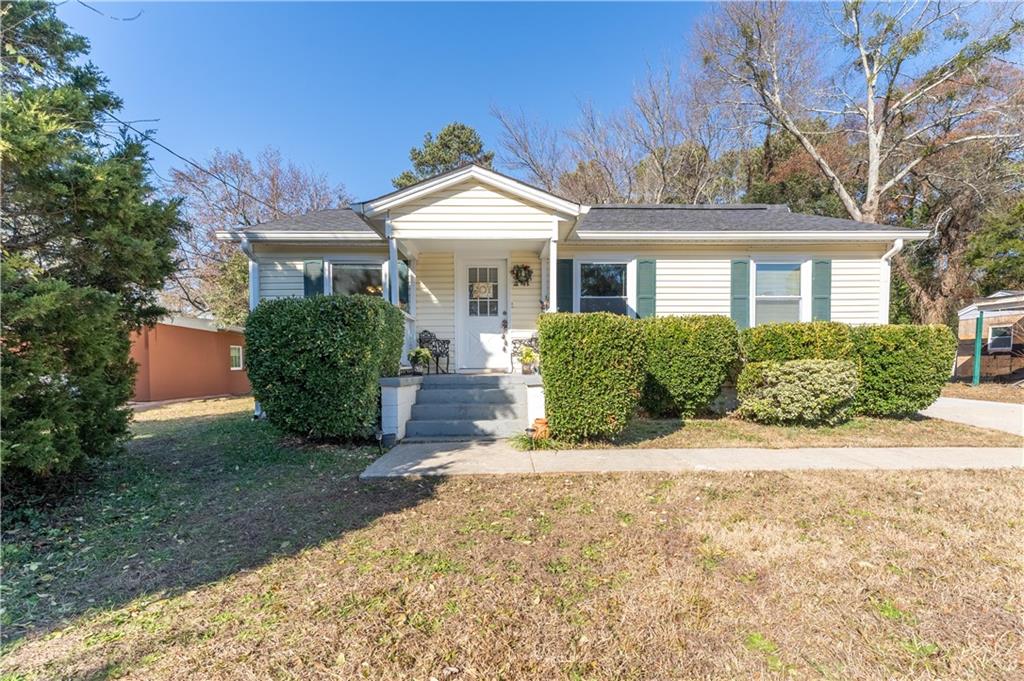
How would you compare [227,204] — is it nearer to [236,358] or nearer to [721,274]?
[236,358]

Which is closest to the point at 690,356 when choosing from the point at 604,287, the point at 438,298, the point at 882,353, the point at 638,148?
the point at 604,287

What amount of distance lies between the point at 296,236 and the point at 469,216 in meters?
3.43

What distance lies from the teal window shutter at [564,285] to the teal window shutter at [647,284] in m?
1.35

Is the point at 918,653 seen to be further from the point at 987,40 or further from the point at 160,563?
the point at 987,40

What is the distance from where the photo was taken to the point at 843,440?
570cm

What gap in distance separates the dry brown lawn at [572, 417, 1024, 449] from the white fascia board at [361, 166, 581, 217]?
11.9 feet

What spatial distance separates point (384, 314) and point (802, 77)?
17508 mm

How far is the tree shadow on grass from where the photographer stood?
2.41 m

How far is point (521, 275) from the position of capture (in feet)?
28.3

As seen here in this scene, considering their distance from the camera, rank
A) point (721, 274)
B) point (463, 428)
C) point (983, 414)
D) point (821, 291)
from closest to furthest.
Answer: point (463, 428)
point (983, 414)
point (821, 291)
point (721, 274)

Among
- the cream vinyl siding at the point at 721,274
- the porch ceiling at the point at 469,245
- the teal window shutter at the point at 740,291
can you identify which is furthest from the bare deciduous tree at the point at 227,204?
the teal window shutter at the point at 740,291

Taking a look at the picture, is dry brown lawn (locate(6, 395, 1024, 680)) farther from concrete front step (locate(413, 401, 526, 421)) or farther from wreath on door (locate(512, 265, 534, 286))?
wreath on door (locate(512, 265, 534, 286))

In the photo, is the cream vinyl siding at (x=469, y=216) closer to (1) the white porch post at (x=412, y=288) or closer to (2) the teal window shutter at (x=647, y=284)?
(1) the white porch post at (x=412, y=288)

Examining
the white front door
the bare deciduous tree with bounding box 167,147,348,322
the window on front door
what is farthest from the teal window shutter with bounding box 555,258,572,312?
the bare deciduous tree with bounding box 167,147,348,322
